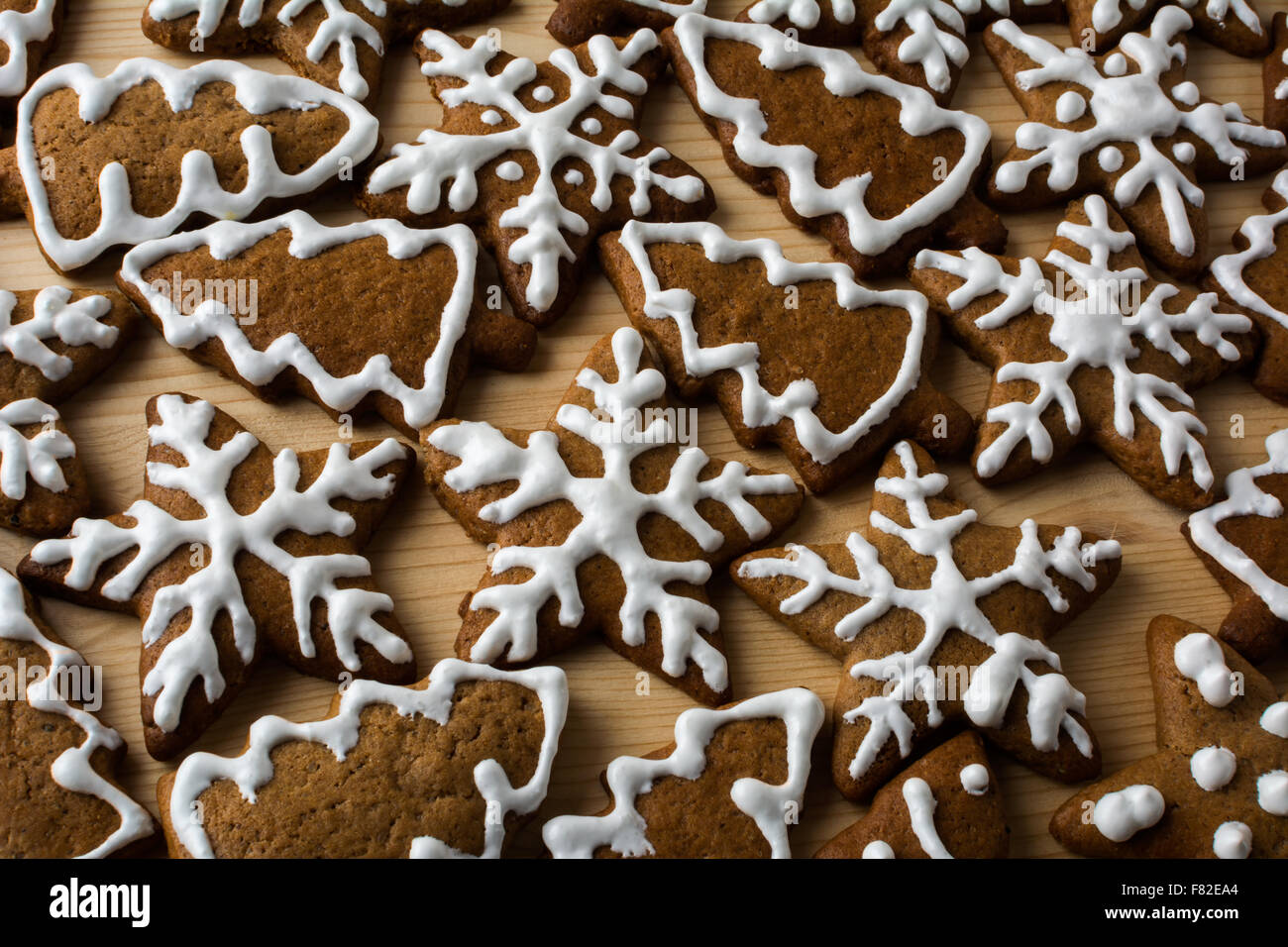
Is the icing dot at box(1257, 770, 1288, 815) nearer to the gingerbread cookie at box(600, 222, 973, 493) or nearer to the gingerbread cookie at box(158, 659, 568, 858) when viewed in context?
the gingerbread cookie at box(600, 222, 973, 493)

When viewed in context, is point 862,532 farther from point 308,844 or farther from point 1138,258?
point 308,844

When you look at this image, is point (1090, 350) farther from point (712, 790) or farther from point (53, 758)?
point (53, 758)

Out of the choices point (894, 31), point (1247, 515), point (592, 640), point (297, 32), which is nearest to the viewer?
point (592, 640)

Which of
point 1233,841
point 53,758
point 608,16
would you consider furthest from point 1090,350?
point 53,758

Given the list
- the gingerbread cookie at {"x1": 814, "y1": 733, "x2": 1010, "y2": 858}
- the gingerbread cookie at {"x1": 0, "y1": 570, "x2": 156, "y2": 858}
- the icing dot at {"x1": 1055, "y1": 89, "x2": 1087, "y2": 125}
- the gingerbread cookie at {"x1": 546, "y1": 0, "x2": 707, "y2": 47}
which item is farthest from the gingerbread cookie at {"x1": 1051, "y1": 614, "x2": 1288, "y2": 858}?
the gingerbread cookie at {"x1": 546, "y1": 0, "x2": 707, "y2": 47}

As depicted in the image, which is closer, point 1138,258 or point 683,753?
point 683,753

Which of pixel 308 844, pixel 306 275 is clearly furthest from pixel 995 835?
pixel 306 275
